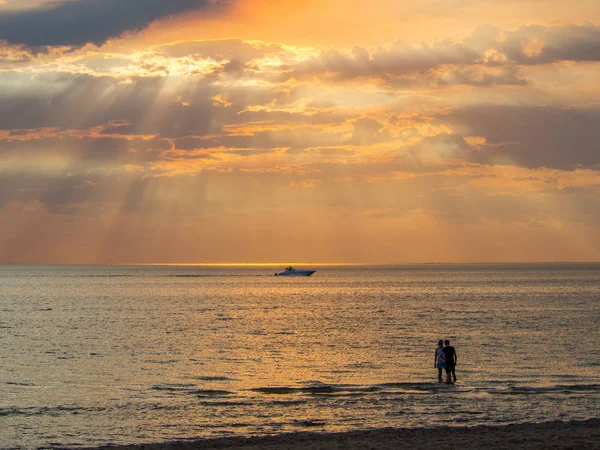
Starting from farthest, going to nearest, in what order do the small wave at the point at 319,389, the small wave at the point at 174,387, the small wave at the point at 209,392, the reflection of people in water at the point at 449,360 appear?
1. the reflection of people in water at the point at 449,360
2. the small wave at the point at 174,387
3. the small wave at the point at 319,389
4. the small wave at the point at 209,392

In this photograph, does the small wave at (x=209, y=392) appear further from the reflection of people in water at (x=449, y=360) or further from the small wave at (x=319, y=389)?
the reflection of people in water at (x=449, y=360)

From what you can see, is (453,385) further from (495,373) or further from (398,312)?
(398,312)

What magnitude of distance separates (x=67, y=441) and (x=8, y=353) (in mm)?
32409

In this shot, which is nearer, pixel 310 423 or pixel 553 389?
pixel 310 423

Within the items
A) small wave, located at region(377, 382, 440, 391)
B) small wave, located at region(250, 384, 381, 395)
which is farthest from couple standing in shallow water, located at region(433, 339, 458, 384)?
small wave, located at region(250, 384, 381, 395)

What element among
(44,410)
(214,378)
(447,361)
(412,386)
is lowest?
(412,386)

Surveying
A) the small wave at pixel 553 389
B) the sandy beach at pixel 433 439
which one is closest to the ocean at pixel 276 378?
the small wave at pixel 553 389

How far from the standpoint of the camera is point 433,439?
1052 inches

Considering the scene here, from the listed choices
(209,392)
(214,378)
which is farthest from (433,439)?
(214,378)

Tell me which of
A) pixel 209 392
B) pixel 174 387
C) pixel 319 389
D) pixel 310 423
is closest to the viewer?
pixel 310 423

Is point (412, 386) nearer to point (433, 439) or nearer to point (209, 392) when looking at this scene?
point (209, 392)

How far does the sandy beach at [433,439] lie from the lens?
2536 centimetres

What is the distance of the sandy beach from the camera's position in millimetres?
25359

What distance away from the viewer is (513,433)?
27266 millimetres
